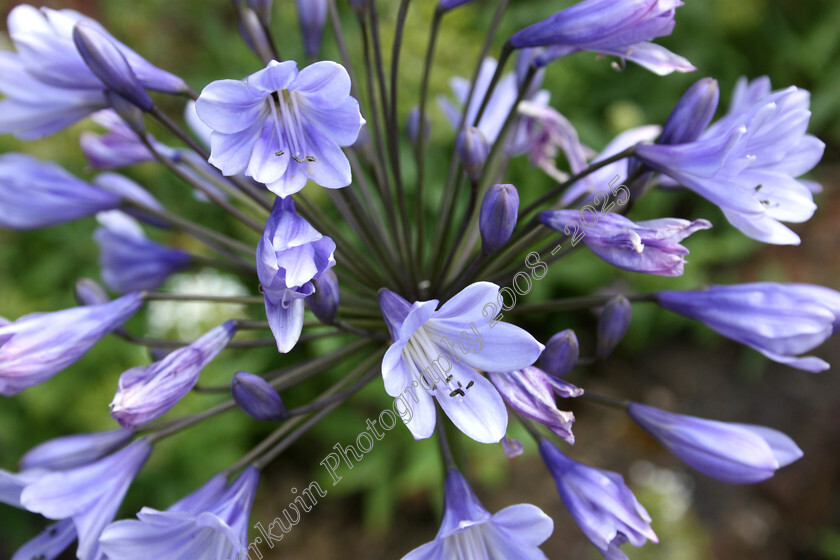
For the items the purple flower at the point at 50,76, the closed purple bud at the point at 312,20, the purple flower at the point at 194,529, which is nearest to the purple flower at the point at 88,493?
the purple flower at the point at 194,529

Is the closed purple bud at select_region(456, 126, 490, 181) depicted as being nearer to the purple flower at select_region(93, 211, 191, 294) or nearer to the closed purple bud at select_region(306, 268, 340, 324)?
the closed purple bud at select_region(306, 268, 340, 324)

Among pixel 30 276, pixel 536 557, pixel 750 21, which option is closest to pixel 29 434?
pixel 30 276

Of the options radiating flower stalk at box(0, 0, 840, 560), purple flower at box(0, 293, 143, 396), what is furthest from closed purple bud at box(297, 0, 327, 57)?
purple flower at box(0, 293, 143, 396)

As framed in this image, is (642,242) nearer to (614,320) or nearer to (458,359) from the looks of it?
(614,320)

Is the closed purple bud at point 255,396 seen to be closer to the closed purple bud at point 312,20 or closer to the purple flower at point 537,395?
the purple flower at point 537,395

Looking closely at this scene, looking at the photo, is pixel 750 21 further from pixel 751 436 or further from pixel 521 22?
pixel 751 436

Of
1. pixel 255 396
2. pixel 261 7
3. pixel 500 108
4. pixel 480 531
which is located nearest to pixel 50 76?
pixel 261 7
